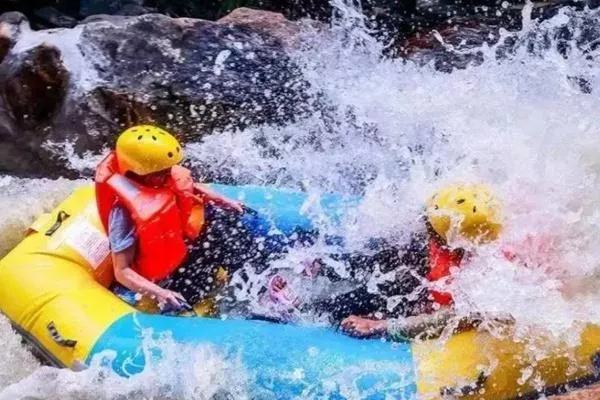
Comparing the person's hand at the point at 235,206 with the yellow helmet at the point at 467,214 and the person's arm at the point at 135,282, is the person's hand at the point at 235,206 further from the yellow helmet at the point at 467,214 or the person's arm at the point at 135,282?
the yellow helmet at the point at 467,214

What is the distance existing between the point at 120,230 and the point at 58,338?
535 mm

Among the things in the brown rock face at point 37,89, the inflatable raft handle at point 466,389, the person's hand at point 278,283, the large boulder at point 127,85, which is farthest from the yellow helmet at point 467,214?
the brown rock face at point 37,89

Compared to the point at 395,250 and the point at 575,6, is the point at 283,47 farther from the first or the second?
the point at 395,250

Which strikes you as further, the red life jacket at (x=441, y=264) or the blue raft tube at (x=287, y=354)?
the red life jacket at (x=441, y=264)

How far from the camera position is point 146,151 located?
4.30m

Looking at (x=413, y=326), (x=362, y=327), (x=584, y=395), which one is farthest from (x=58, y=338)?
(x=584, y=395)

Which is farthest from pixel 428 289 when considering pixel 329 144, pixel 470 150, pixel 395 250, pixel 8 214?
pixel 8 214

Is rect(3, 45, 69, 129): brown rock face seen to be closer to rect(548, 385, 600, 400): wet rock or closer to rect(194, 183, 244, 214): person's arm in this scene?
rect(194, 183, 244, 214): person's arm

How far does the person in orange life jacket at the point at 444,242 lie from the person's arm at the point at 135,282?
761mm

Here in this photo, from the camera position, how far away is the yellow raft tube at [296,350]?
3.84 meters

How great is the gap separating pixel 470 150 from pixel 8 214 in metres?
2.67

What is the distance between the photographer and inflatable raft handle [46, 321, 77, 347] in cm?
421

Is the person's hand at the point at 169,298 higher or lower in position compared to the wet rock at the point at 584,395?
lower

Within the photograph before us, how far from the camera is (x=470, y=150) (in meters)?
5.35
